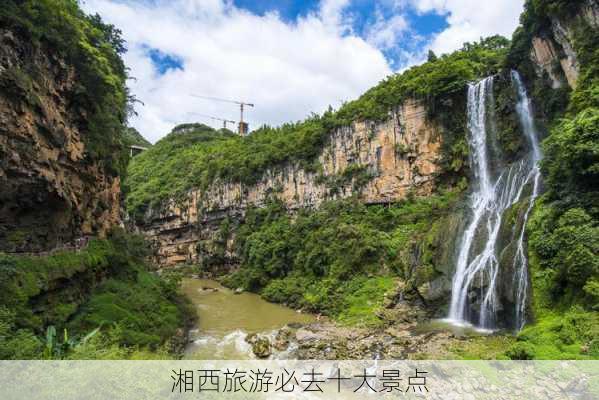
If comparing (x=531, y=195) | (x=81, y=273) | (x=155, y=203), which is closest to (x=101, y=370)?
(x=81, y=273)

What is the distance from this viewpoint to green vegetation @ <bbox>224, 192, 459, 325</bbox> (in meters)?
19.1

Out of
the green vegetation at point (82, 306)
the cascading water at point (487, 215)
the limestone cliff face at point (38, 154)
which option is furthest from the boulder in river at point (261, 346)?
the limestone cliff face at point (38, 154)

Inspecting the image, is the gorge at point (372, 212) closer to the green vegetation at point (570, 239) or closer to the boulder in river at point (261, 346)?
the green vegetation at point (570, 239)

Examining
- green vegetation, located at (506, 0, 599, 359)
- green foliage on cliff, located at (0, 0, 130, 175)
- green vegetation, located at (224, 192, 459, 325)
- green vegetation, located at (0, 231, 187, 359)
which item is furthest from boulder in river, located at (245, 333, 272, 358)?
green foliage on cliff, located at (0, 0, 130, 175)

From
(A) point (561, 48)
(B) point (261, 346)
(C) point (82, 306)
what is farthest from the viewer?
(A) point (561, 48)

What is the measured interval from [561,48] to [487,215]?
29.3ft

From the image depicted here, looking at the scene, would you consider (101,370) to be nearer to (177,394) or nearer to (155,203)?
(177,394)

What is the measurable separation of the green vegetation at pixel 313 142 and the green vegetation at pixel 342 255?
3917 mm

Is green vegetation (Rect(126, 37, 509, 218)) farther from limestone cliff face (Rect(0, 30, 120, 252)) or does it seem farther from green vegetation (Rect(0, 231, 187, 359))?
limestone cliff face (Rect(0, 30, 120, 252))

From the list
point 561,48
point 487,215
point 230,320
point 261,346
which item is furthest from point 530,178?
point 230,320

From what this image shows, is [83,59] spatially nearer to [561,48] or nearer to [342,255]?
[342,255]

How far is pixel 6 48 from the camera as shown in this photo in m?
10.2

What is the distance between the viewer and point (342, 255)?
76.7 feet

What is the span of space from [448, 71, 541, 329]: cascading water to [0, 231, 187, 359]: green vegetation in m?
12.1
